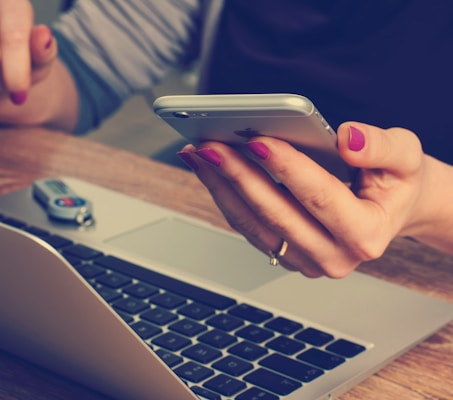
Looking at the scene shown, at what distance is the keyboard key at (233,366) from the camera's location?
0.49 m

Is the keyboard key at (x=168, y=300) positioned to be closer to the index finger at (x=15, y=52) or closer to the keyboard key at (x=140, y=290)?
the keyboard key at (x=140, y=290)

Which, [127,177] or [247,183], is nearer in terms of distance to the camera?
[247,183]

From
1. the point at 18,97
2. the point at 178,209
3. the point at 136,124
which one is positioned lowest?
the point at 178,209

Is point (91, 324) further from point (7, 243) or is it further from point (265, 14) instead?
point (265, 14)

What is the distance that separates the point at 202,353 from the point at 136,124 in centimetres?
292

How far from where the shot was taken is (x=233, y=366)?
1.64 feet

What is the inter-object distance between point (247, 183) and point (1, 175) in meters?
0.38

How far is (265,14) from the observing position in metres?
1.09

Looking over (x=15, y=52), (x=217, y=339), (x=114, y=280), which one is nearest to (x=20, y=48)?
(x=15, y=52)

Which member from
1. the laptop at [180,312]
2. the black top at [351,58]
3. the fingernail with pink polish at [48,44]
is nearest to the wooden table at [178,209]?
the laptop at [180,312]

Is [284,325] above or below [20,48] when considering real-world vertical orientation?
below

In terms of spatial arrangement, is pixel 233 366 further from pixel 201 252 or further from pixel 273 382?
pixel 201 252

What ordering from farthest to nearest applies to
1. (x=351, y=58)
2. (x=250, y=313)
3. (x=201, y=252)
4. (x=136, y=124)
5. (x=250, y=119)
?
1. (x=136, y=124)
2. (x=351, y=58)
3. (x=201, y=252)
4. (x=250, y=313)
5. (x=250, y=119)

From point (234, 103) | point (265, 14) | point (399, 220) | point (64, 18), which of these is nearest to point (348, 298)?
point (399, 220)
